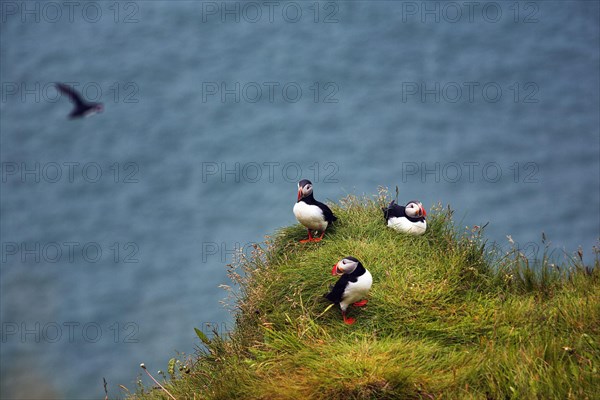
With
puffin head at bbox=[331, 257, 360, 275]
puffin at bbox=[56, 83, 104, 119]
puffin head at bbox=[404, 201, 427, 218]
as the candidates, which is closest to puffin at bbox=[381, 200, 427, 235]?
puffin head at bbox=[404, 201, 427, 218]

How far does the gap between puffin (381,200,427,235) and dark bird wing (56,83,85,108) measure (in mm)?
4097

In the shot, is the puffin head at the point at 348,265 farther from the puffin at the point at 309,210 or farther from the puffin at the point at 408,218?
the puffin at the point at 408,218

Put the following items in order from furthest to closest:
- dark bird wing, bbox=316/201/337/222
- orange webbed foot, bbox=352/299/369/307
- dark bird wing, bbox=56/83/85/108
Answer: dark bird wing, bbox=316/201/337/222 → orange webbed foot, bbox=352/299/369/307 → dark bird wing, bbox=56/83/85/108

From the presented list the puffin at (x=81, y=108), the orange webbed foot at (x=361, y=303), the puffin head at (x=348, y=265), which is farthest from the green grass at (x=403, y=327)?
the puffin at (x=81, y=108)

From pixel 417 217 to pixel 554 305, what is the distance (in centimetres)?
157

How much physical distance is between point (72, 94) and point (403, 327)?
3543 mm

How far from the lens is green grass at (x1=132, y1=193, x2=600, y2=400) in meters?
5.25

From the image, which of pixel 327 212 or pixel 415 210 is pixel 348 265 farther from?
pixel 415 210

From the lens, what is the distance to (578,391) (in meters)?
4.89

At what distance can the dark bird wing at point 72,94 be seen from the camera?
11.5 feet

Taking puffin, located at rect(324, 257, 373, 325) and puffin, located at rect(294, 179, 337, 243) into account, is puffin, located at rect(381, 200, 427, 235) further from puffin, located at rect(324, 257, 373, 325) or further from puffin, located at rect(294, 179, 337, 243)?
puffin, located at rect(324, 257, 373, 325)

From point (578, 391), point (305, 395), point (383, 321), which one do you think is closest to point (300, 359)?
point (305, 395)

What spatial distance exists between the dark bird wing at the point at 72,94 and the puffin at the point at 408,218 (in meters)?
4.10

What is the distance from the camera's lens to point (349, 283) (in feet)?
19.7
